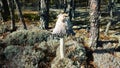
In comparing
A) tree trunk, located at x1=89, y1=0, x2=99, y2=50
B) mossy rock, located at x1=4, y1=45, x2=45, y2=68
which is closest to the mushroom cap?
mossy rock, located at x1=4, y1=45, x2=45, y2=68

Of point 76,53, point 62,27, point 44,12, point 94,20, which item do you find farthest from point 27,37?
point 44,12

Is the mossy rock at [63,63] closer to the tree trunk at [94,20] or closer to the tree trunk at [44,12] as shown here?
the tree trunk at [94,20]

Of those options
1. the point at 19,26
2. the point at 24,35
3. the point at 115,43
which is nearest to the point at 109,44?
the point at 115,43

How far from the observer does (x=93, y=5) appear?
1739 centimetres

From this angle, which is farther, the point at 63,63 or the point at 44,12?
the point at 44,12

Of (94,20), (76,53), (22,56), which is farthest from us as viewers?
(94,20)

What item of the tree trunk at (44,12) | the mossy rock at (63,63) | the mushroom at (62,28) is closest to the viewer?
the mushroom at (62,28)

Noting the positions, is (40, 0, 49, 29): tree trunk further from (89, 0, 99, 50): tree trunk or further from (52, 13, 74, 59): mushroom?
(52, 13, 74, 59): mushroom

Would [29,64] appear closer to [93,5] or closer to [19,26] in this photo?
[93,5]

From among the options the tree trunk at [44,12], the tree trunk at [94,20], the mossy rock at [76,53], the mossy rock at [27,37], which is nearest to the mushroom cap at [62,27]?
the mossy rock at [76,53]

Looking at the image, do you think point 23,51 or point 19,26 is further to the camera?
point 19,26

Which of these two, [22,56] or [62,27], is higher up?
[62,27]

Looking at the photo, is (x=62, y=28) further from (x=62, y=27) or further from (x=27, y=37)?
(x=27, y=37)

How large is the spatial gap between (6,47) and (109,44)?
7269 mm
